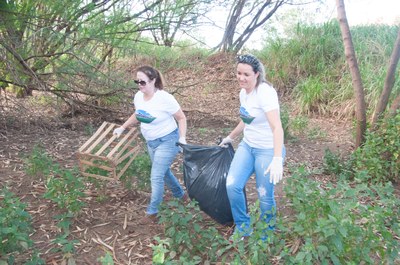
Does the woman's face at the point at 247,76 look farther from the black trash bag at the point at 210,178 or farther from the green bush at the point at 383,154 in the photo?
the green bush at the point at 383,154

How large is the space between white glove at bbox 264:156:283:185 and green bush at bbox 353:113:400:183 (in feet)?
5.32

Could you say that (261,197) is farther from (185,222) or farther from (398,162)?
(398,162)

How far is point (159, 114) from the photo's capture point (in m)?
3.12

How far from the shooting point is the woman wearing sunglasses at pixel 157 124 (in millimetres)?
3082

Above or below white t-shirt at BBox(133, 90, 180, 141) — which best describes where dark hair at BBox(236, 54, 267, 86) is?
above

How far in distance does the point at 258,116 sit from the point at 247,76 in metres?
0.30

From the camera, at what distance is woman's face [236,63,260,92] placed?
8.84ft

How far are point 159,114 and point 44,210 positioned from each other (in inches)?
52.5

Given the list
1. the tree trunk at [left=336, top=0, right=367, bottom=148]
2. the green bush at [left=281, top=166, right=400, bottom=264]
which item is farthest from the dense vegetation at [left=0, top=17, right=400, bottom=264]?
the tree trunk at [left=336, top=0, right=367, bottom=148]

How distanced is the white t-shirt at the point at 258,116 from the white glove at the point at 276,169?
20 centimetres

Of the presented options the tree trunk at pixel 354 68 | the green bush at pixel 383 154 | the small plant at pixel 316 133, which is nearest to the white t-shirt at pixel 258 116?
the green bush at pixel 383 154

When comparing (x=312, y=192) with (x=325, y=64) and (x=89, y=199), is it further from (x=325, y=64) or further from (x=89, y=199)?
(x=325, y=64)

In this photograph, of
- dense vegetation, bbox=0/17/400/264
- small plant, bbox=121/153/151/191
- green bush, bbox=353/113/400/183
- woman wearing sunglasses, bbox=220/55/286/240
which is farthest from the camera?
green bush, bbox=353/113/400/183

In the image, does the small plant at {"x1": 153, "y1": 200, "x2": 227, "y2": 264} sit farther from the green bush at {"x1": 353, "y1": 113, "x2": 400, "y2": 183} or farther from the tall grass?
the tall grass
